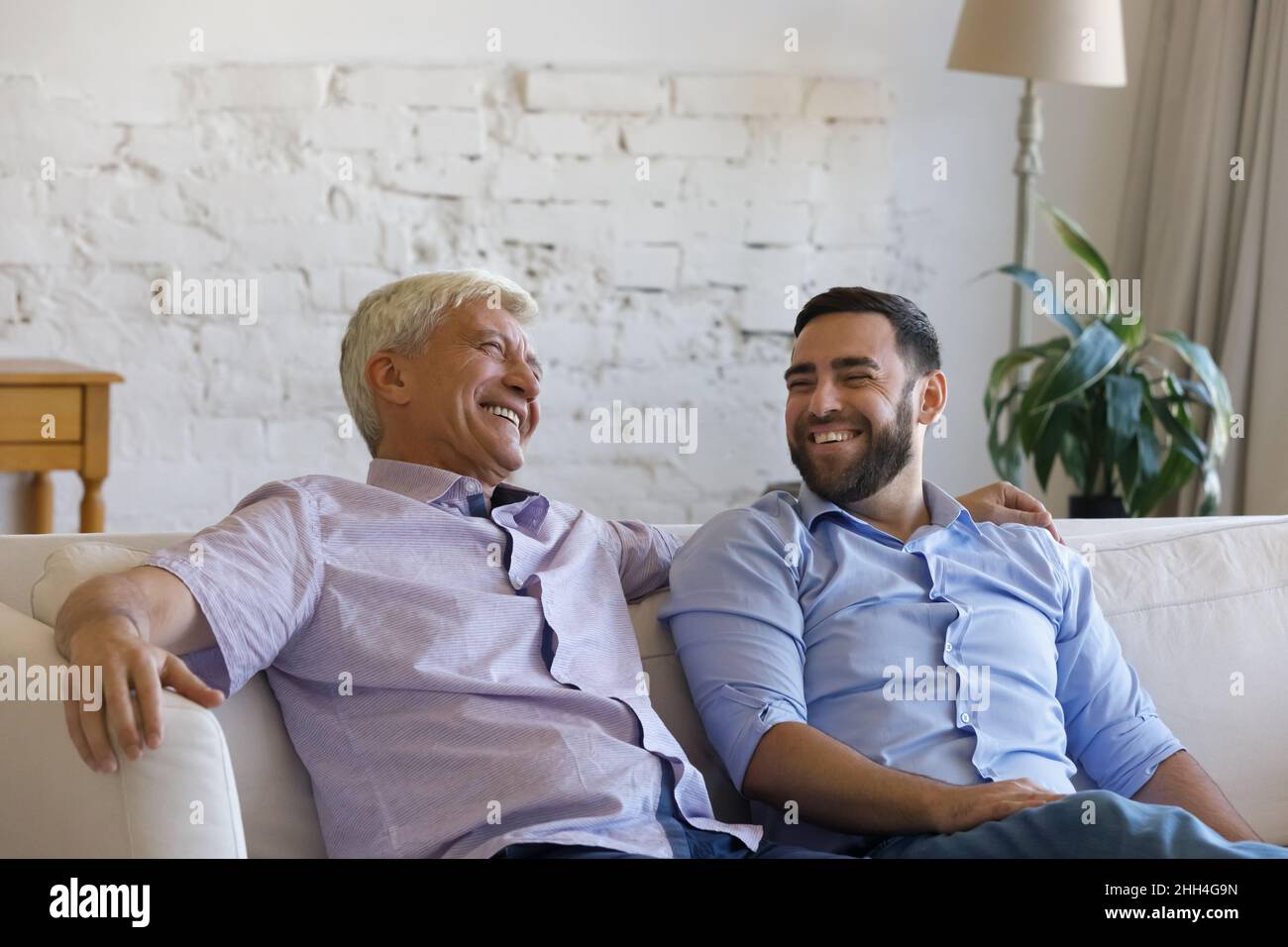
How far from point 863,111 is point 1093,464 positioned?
1.03 metres

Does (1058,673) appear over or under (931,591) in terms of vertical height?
under

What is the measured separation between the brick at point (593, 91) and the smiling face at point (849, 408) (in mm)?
1708

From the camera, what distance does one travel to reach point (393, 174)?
10.6ft

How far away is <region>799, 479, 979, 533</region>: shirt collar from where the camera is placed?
1737 mm

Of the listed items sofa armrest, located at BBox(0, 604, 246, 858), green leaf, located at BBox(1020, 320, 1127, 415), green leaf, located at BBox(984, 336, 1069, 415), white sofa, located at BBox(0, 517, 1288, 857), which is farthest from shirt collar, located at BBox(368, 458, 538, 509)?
green leaf, located at BBox(984, 336, 1069, 415)

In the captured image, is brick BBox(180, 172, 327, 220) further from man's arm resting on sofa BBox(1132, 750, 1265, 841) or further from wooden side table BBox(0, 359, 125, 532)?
man's arm resting on sofa BBox(1132, 750, 1265, 841)

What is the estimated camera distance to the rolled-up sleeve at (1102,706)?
167 centimetres

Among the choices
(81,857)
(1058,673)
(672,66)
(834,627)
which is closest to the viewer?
(81,857)

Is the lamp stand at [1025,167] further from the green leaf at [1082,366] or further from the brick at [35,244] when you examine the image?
the brick at [35,244]

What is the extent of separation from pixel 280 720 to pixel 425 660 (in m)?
0.17

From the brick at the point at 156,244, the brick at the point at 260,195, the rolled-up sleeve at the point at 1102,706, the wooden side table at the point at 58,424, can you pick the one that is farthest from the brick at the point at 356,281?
the rolled-up sleeve at the point at 1102,706

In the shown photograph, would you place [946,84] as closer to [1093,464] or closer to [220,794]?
[1093,464]

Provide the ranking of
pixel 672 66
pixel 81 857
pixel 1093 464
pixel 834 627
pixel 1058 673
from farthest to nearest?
pixel 672 66
pixel 1093 464
pixel 1058 673
pixel 834 627
pixel 81 857
